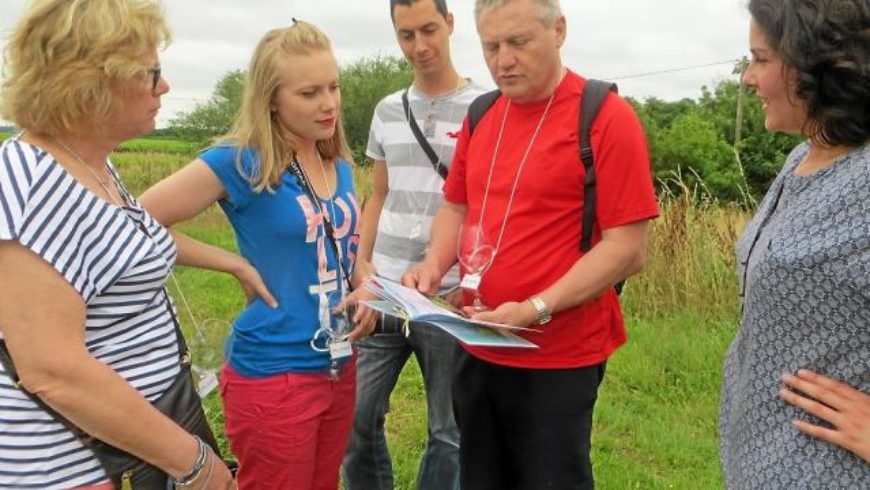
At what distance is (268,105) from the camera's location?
2.45 metres

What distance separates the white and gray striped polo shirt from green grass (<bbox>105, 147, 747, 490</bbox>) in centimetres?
74

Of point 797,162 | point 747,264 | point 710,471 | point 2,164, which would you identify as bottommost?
point 710,471

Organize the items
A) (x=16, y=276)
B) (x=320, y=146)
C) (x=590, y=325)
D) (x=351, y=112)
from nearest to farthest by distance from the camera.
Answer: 1. (x=16, y=276)
2. (x=590, y=325)
3. (x=320, y=146)
4. (x=351, y=112)

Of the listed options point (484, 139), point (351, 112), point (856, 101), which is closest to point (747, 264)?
point (856, 101)

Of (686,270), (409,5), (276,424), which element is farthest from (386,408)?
(686,270)

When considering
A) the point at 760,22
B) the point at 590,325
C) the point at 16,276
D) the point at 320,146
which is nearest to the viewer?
the point at 16,276

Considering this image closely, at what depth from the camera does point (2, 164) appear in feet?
4.84

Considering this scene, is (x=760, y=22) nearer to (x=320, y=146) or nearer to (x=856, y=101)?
(x=856, y=101)

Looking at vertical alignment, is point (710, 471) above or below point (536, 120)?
below

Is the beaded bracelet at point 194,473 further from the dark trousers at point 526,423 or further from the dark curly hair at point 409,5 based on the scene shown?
the dark curly hair at point 409,5

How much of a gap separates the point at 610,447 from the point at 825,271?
2.83m

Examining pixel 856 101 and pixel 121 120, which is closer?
pixel 856 101

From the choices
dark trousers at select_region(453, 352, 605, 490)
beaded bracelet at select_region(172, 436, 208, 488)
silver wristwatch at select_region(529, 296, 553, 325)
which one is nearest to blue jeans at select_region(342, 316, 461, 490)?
→ dark trousers at select_region(453, 352, 605, 490)

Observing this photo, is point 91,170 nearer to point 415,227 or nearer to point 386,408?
point 415,227
